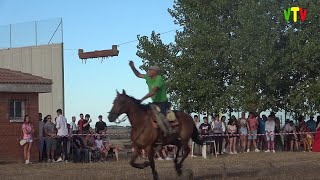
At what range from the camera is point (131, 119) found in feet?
48.9

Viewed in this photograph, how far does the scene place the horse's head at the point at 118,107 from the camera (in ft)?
48.6

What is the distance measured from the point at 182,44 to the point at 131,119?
20379 millimetres

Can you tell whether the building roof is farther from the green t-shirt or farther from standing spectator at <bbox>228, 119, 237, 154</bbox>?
the green t-shirt

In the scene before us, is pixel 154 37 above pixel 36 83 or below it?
above

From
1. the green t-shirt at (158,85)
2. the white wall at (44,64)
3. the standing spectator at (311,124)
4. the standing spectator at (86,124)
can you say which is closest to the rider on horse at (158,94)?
the green t-shirt at (158,85)

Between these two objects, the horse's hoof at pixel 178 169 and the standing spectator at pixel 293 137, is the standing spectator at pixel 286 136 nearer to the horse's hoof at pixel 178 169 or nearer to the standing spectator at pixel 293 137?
the standing spectator at pixel 293 137

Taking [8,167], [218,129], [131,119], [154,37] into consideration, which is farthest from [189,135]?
[154,37]

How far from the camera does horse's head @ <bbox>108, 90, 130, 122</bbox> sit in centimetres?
1482

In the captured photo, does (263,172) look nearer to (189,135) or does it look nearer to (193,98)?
(189,135)

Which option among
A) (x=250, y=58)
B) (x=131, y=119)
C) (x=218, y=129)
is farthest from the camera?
(x=250, y=58)

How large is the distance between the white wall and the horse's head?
2076 cm

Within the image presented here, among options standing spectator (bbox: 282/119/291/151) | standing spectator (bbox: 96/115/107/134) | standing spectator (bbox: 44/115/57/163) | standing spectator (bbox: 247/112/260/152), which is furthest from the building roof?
standing spectator (bbox: 282/119/291/151)

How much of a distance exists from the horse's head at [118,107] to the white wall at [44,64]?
68.1ft

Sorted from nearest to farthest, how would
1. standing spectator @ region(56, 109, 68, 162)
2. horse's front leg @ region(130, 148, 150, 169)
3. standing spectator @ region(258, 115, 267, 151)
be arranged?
horse's front leg @ region(130, 148, 150, 169) < standing spectator @ region(56, 109, 68, 162) < standing spectator @ region(258, 115, 267, 151)
